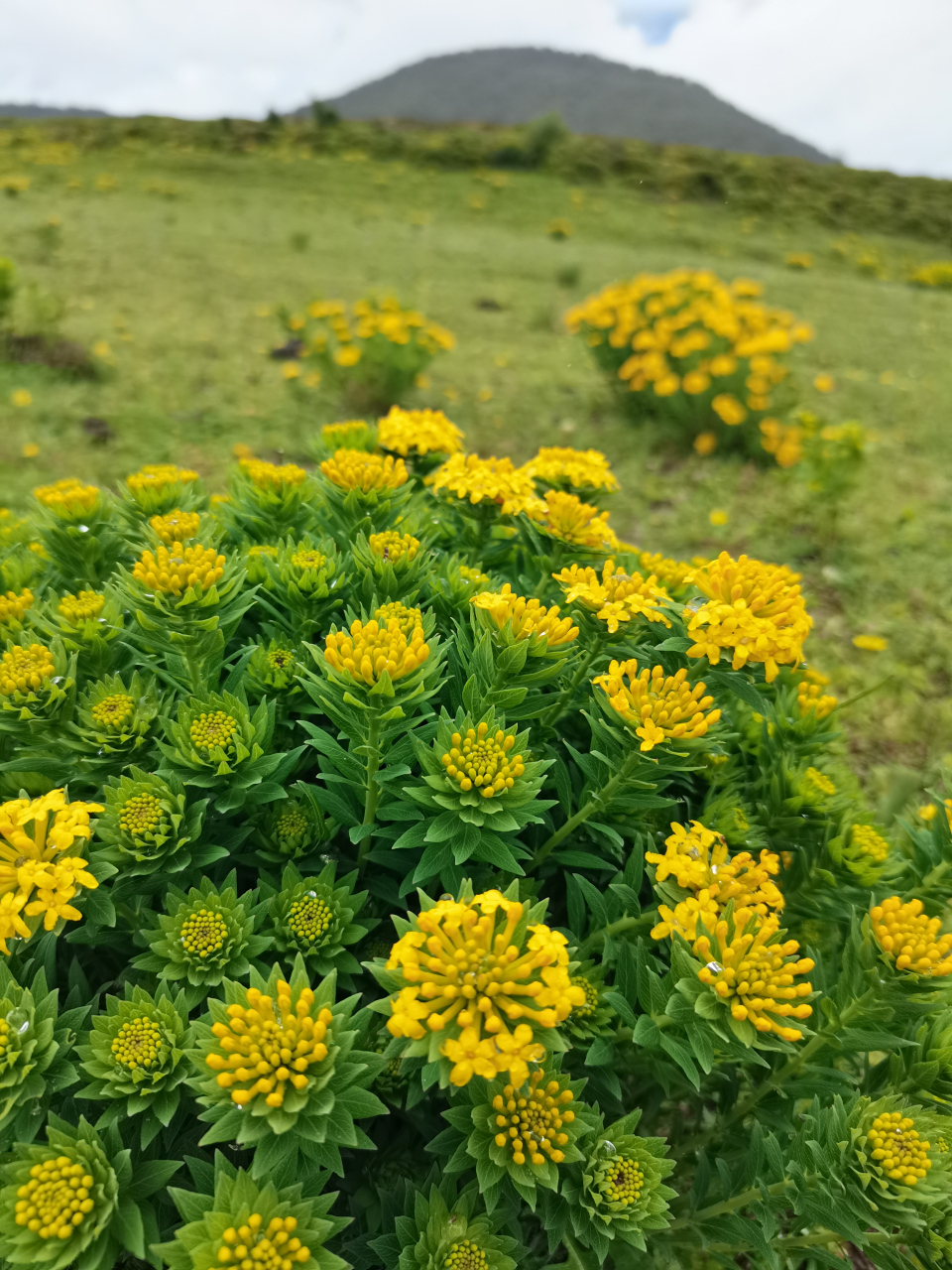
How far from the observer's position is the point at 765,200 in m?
21.2

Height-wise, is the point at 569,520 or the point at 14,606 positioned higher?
the point at 569,520

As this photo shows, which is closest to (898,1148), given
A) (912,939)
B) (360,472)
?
(912,939)

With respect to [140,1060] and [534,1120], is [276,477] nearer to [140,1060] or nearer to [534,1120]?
[140,1060]

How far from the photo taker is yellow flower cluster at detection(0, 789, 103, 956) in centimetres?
134

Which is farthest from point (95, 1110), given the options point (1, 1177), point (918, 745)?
point (918, 745)

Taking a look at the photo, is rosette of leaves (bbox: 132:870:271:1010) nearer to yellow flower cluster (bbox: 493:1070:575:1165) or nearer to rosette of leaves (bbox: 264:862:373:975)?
rosette of leaves (bbox: 264:862:373:975)

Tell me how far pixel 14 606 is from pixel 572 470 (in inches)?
73.9

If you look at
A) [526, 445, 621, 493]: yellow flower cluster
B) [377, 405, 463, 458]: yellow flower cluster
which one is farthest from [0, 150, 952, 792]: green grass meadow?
[526, 445, 621, 493]: yellow flower cluster

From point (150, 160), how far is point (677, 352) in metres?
21.4

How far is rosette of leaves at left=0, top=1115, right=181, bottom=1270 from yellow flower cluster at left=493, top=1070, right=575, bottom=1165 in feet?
2.24

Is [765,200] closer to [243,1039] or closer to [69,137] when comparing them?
[69,137]

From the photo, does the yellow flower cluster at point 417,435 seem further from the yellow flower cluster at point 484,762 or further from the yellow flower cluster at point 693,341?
the yellow flower cluster at point 693,341

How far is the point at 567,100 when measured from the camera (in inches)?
1885

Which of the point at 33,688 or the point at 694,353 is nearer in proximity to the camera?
the point at 33,688
